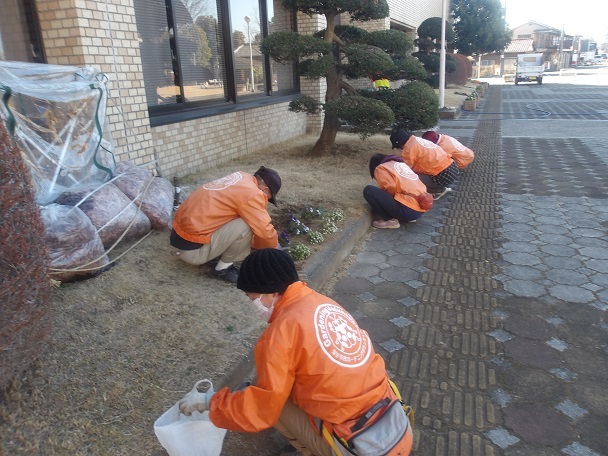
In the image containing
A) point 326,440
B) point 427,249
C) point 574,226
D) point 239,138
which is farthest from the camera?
point 239,138

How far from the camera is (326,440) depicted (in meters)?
2.05

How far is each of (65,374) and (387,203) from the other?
376 centimetres

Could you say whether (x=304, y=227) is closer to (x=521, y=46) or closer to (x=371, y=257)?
(x=371, y=257)

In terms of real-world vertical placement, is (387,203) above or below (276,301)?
below

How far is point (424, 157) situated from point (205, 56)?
11.7 ft

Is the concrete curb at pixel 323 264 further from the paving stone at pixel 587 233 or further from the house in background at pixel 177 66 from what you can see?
the house in background at pixel 177 66

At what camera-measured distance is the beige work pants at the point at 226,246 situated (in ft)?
12.2

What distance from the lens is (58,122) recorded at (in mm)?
4062

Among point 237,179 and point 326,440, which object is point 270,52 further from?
point 326,440

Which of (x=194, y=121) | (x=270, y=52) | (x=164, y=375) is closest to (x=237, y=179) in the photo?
(x=164, y=375)

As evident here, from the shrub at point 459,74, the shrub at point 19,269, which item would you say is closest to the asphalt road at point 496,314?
the shrub at point 19,269

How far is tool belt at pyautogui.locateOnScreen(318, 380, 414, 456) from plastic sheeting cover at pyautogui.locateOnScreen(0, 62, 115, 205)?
9.00 feet

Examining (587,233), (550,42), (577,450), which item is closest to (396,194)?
(587,233)

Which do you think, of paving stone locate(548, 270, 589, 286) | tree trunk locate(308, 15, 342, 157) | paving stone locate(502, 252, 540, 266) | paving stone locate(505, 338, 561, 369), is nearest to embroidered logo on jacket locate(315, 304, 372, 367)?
paving stone locate(505, 338, 561, 369)
